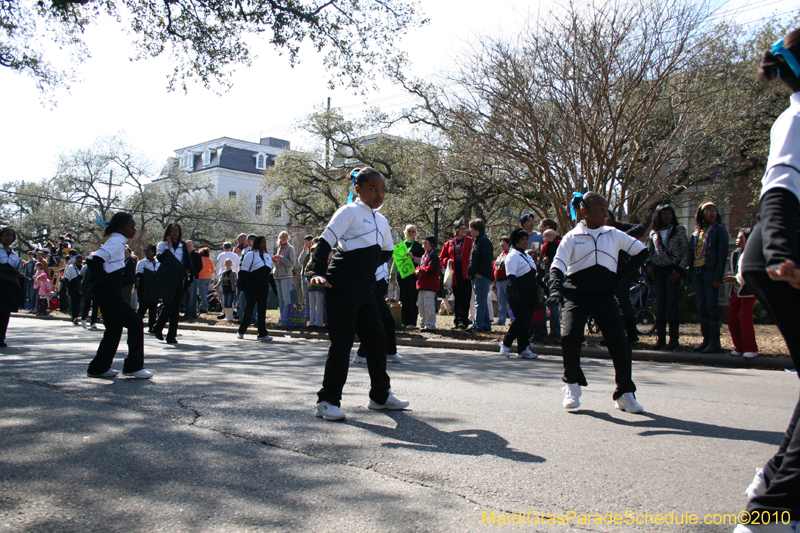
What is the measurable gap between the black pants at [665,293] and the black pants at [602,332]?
4.83 metres

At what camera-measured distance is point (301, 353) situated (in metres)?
9.28

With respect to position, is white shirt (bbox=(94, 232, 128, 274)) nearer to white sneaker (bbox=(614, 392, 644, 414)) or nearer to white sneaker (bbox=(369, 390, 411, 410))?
white sneaker (bbox=(369, 390, 411, 410))

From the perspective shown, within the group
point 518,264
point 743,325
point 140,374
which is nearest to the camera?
point 140,374

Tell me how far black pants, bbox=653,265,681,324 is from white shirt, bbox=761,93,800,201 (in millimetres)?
7156

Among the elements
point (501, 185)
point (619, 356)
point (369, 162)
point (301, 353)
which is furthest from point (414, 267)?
point (369, 162)

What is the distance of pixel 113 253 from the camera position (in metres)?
6.57

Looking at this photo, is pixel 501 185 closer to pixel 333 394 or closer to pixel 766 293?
pixel 333 394

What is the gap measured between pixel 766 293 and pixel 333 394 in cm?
305

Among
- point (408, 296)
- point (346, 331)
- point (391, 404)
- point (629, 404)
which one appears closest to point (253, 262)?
point (408, 296)

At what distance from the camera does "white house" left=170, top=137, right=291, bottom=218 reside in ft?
229

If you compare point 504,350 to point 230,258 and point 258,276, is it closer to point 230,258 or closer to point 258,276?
point 258,276

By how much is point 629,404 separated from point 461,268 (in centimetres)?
762

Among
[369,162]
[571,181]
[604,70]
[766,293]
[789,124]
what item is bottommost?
[766,293]

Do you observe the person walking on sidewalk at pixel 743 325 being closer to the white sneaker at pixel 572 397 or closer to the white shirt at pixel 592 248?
the white shirt at pixel 592 248
